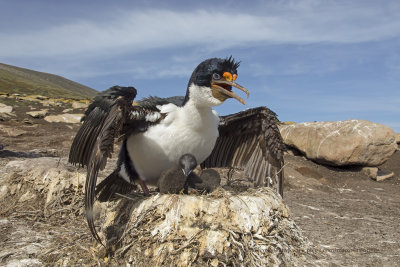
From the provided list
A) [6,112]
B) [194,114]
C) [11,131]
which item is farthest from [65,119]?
[194,114]

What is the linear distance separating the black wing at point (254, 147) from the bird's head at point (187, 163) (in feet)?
2.93

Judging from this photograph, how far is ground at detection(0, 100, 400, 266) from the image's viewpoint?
4.49 metres

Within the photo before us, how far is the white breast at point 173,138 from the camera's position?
3875mm

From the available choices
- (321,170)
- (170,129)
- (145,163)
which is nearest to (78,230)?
(145,163)

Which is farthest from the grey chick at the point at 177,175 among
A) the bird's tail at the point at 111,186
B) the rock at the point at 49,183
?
the rock at the point at 49,183

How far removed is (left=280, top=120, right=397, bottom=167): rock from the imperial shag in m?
8.41

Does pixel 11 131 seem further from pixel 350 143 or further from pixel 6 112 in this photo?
pixel 350 143

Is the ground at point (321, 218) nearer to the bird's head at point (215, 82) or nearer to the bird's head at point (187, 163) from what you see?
the bird's head at point (187, 163)

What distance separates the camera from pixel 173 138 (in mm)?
3914

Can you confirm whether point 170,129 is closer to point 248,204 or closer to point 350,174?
point 248,204

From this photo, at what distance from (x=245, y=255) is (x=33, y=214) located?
11.3 feet

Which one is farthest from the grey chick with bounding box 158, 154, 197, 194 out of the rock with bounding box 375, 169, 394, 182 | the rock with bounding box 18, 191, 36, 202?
the rock with bounding box 375, 169, 394, 182

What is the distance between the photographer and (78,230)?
488cm

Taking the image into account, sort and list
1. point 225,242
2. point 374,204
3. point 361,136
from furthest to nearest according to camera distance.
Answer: point 361,136 → point 374,204 → point 225,242
